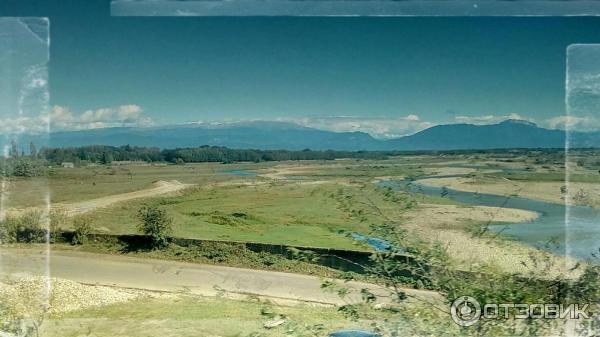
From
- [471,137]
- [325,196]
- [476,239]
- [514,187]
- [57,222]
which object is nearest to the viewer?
[476,239]

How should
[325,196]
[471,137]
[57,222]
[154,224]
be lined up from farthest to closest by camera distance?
1. [154,224]
2. [57,222]
3. [325,196]
4. [471,137]

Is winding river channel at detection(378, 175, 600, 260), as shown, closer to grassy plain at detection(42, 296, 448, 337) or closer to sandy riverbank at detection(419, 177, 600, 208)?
sandy riverbank at detection(419, 177, 600, 208)

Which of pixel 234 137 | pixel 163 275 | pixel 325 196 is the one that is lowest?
pixel 163 275

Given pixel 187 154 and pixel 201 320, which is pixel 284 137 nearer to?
pixel 187 154

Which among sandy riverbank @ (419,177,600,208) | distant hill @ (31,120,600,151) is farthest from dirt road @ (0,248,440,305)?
sandy riverbank @ (419,177,600,208)

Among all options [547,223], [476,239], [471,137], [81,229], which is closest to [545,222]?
[547,223]
